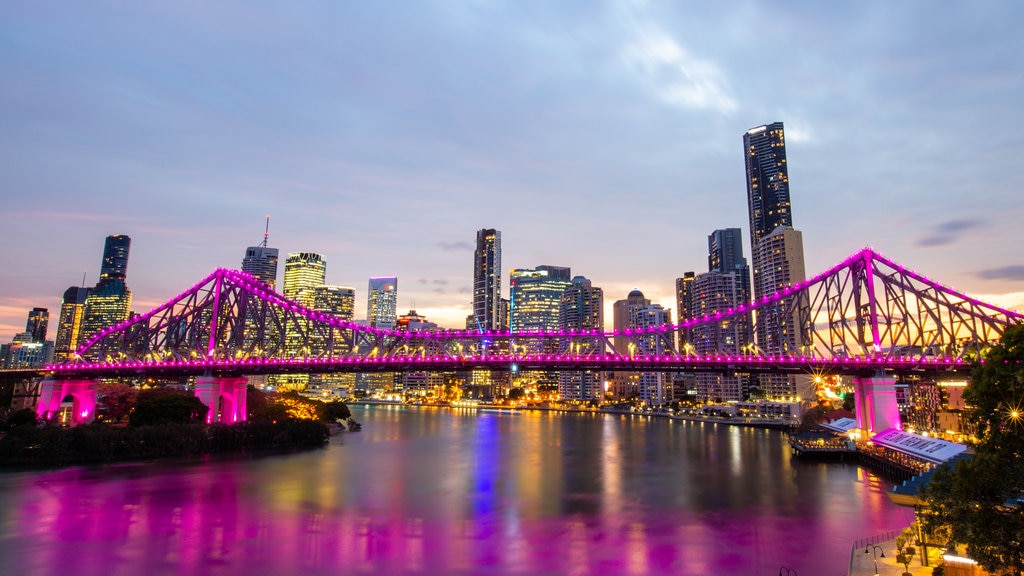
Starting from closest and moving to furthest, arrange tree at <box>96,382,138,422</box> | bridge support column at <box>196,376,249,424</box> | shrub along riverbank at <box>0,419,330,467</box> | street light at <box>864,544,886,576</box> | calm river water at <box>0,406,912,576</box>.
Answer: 1. street light at <box>864,544,886,576</box>
2. calm river water at <box>0,406,912,576</box>
3. shrub along riverbank at <box>0,419,330,467</box>
4. bridge support column at <box>196,376,249,424</box>
5. tree at <box>96,382,138,422</box>

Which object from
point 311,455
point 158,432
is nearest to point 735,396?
point 311,455

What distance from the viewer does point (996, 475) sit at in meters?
14.2

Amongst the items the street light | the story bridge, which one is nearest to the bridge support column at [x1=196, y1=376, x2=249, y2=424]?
the story bridge

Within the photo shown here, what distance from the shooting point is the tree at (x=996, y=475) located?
45.0 feet

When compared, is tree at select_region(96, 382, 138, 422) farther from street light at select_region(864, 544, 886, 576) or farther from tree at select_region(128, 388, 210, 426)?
street light at select_region(864, 544, 886, 576)

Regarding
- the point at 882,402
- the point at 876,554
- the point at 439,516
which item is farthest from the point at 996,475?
the point at 882,402

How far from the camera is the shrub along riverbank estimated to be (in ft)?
160

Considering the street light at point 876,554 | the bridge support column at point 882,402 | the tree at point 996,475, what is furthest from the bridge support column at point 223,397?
the bridge support column at point 882,402

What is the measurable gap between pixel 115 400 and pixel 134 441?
27968 millimetres

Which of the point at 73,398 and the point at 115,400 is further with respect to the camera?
the point at 115,400

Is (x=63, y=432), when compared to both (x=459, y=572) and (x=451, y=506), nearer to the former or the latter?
(x=451, y=506)

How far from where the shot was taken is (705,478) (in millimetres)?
47250

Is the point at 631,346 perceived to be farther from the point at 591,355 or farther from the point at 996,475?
the point at 996,475

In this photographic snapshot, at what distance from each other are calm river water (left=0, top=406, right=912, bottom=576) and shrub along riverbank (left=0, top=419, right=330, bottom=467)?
460cm
